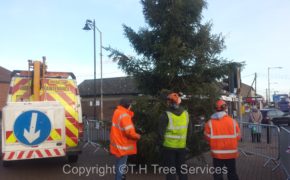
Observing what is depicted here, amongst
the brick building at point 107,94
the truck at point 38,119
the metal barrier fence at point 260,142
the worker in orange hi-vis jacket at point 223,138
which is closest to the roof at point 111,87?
the brick building at point 107,94

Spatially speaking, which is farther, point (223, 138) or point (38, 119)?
point (38, 119)

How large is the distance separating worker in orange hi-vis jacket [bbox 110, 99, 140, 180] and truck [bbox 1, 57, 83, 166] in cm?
263

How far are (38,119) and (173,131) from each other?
3.75m

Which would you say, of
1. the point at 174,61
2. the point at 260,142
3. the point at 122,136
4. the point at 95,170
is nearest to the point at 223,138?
the point at 122,136

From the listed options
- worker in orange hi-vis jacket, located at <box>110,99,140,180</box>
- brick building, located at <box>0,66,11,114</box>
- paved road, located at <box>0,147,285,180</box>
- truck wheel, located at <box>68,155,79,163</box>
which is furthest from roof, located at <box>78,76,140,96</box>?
worker in orange hi-vis jacket, located at <box>110,99,140,180</box>

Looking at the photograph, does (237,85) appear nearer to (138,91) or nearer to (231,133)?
(138,91)

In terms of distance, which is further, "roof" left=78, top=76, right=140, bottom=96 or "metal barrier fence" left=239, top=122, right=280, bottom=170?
"roof" left=78, top=76, right=140, bottom=96

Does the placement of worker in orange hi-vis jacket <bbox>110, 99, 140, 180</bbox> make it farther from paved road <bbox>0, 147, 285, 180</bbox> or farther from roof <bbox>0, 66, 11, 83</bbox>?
roof <bbox>0, 66, 11, 83</bbox>

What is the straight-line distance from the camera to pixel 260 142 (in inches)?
472

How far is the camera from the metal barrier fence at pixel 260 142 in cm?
969

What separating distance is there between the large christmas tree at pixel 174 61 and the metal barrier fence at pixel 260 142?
7.22 feet

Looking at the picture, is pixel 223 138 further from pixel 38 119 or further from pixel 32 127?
pixel 32 127

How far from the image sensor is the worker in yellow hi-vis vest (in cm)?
625

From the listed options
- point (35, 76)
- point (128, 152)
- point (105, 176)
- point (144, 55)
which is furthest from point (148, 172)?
point (35, 76)
